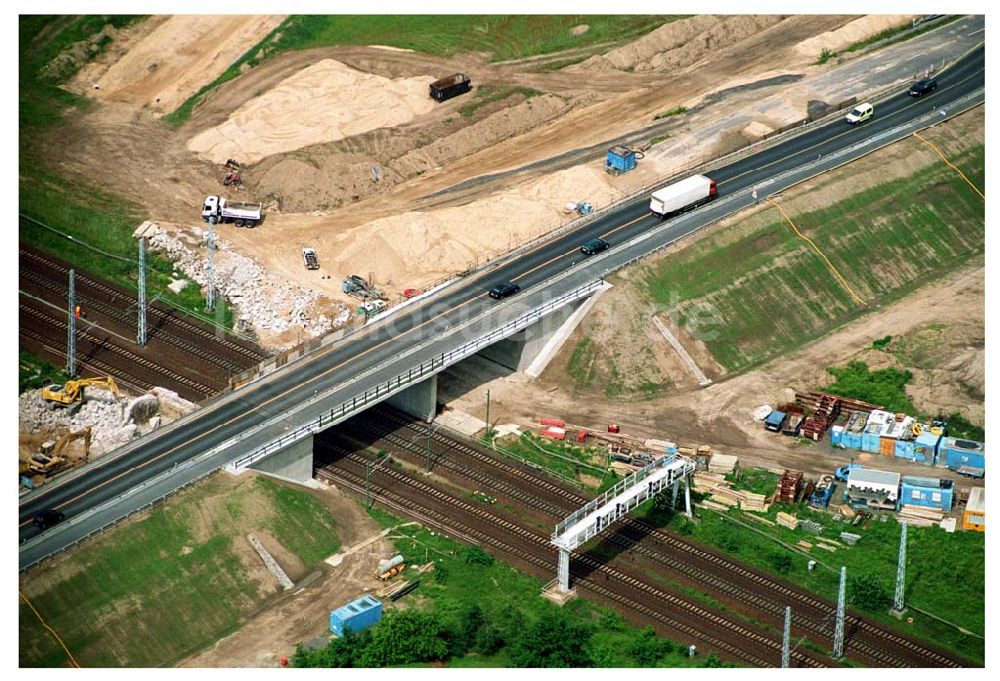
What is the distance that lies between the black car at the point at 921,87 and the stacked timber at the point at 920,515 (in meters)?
59.1

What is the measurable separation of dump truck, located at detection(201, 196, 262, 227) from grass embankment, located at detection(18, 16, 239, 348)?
20.7ft

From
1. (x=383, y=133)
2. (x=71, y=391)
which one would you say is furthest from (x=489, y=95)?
(x=71, y=391)

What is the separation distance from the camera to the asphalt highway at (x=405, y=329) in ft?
449

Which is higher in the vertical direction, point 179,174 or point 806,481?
point 179,174

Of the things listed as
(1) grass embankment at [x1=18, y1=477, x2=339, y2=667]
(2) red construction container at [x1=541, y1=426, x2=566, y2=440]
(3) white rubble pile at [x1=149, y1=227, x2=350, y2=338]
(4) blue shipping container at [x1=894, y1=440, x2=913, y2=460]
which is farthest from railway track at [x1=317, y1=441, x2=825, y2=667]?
(4) blue shipping container at [x1=894, y1=440, x2=913, y2=460]

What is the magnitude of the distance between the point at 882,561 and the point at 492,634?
31779mm

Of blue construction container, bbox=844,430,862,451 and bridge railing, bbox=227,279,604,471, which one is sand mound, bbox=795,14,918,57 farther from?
blue construction container, bbox=844,430,862,451

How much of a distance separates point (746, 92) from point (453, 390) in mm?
51058

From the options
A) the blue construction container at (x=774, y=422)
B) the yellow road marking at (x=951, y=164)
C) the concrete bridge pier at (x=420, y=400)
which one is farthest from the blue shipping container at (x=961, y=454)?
the concrete bridge pier at (x=420, y=400)

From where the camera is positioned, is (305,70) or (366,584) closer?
(366,584)

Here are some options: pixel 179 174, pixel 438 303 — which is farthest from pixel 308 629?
pixel 179 174

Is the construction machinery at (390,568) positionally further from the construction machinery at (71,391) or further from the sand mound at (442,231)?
the sand mound at (442,231)

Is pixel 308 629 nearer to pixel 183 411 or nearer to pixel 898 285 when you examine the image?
pixel 183 411

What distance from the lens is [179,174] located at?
175m
